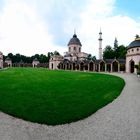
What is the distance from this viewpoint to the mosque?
5175cm

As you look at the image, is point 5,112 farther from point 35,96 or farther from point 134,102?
point 134,102

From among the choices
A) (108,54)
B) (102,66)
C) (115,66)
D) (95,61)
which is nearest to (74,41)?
(108,54)

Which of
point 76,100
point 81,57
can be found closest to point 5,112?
point 76,100

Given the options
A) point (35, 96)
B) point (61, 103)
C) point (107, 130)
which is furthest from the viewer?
point (35, 96)

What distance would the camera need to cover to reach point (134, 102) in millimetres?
15680

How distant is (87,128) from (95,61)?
54.8 m

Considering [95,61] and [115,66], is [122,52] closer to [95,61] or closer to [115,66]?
[95,61]

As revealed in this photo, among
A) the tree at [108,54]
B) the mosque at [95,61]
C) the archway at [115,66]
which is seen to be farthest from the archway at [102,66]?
the tree at [108,54]

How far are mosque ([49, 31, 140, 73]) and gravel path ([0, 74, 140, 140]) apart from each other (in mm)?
39523

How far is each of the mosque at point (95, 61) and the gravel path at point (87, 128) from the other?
39.5 meters

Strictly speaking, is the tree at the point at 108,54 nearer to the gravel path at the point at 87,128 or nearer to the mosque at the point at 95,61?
the mosque at the point at 95,61

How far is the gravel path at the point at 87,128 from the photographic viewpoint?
957 cm

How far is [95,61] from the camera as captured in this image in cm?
6475

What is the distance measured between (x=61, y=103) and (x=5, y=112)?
3.74 meters
